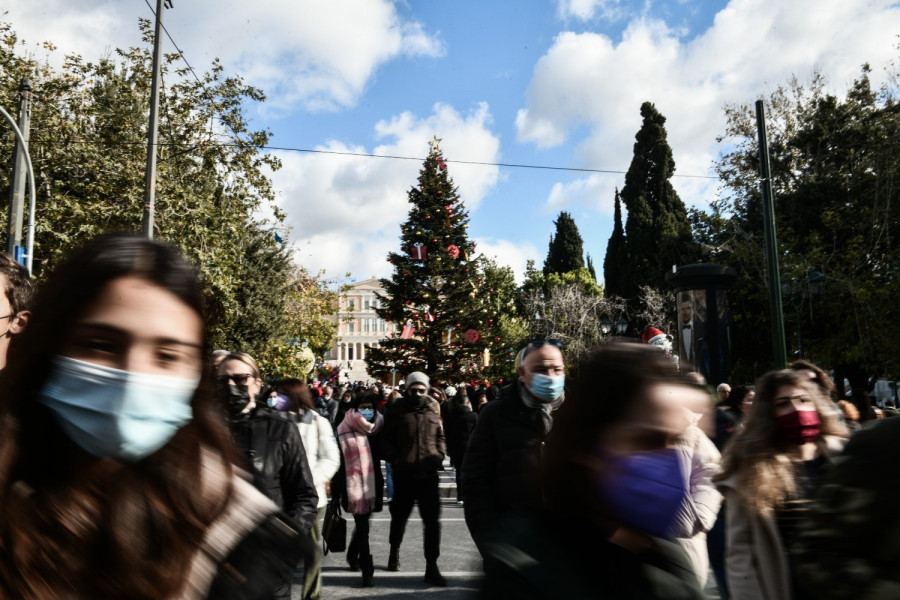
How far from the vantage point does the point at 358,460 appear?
7711 mm

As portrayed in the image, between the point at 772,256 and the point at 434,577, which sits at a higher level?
the point at 772,256

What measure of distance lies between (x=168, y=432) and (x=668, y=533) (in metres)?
1.04

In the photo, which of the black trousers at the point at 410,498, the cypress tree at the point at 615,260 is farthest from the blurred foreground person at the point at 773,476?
the cypress tree at the point at 615,260

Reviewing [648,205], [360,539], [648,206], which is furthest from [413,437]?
[648,205]

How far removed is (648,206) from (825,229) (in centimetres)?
2195

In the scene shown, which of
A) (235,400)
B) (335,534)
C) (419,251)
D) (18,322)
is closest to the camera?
(18,322)

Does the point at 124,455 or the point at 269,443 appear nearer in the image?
the point at 124,455

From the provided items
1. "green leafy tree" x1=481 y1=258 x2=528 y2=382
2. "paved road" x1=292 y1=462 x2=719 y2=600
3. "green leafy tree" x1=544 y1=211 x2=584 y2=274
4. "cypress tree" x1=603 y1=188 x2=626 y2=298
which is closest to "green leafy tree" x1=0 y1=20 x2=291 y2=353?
"paved road" x1=292 y1=462 x2=719 y2=600

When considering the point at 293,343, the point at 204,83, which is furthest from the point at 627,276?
the point at 204,83

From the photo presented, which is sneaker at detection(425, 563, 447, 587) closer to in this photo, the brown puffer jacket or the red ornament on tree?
the brown puffer jacket

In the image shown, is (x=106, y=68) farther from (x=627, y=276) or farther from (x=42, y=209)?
(x=627, y=276)

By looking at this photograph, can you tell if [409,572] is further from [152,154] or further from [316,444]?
[152,154]

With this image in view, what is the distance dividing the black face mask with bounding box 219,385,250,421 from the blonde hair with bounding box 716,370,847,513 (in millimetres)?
2573

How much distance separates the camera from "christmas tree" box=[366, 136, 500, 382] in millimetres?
41562
